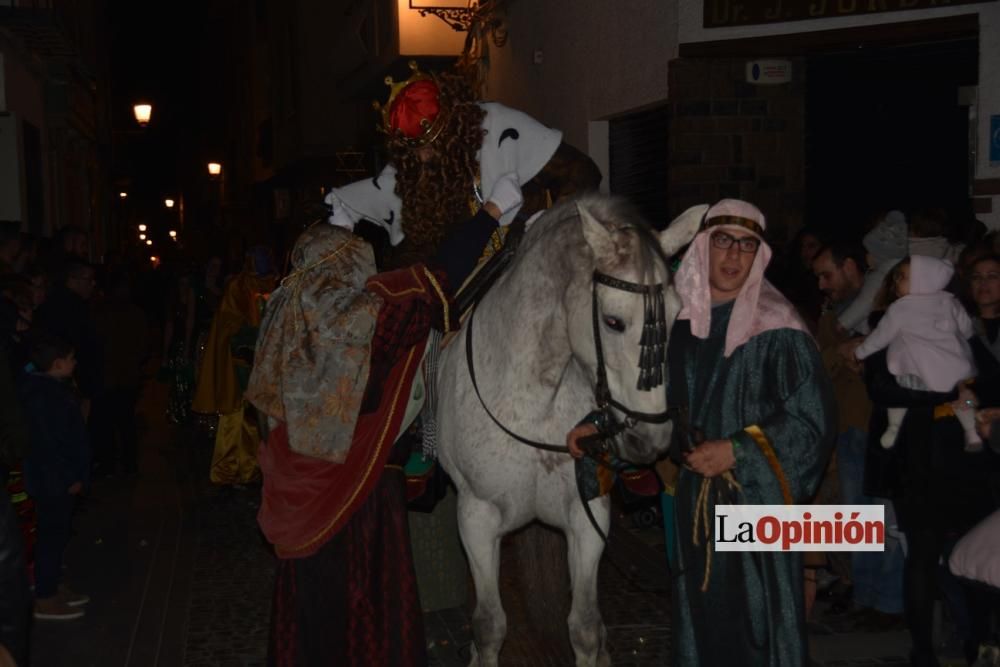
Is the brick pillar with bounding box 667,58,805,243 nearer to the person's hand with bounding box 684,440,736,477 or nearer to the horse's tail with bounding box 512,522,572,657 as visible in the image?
the horse's tail with bounding box 512,522,572,657

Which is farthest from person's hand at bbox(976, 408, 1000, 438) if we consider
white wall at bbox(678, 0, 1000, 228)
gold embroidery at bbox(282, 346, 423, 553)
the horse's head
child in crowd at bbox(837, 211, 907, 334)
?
white wall at bbox(678, 0, 1000, 228)

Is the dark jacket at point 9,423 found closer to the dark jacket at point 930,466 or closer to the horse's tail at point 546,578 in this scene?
the horse's tail at point 546,578

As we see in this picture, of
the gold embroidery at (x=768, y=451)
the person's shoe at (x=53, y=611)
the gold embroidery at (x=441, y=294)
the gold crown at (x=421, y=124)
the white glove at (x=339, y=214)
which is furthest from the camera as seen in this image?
the person's shoe at (x=53, y=611)

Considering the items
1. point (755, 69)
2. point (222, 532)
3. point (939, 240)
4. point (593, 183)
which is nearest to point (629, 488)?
point (593, 183)

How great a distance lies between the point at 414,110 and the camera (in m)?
5.10

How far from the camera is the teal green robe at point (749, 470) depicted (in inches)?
145

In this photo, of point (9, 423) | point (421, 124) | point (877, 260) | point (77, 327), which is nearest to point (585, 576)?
point (421, 124)

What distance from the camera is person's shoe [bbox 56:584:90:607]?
6828mm

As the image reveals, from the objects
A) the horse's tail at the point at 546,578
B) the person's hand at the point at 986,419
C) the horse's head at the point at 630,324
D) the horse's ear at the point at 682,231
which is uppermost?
the horse's ear at the point at 682,231

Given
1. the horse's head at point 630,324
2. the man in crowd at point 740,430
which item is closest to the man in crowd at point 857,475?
the man in crowd at point 740,430

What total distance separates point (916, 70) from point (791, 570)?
6.51m

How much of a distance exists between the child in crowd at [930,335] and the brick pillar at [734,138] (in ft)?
14.2

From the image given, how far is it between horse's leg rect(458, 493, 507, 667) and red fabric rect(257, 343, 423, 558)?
1.44 feet

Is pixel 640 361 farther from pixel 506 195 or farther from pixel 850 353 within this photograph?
pixel 850 353
